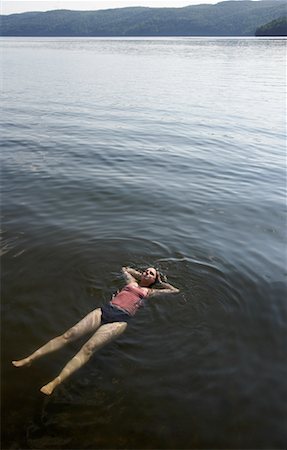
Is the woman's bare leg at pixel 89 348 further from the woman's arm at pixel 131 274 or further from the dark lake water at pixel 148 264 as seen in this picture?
the woman's arm at pixel 131 274

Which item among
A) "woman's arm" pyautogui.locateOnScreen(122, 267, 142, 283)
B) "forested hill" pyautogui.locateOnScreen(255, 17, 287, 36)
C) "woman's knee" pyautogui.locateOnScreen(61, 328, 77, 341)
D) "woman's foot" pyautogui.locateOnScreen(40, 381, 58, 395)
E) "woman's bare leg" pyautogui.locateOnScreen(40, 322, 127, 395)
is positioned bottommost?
"woman's foot" pyautogui.locateOnScreen(40, 381, 58, 395)

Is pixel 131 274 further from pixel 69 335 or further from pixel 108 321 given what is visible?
pixel 69 335

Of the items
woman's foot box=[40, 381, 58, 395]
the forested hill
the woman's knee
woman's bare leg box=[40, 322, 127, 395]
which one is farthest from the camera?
the forested hill

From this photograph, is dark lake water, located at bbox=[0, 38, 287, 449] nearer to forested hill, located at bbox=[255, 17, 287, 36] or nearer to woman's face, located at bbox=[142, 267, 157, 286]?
woman's face, located at bbox=[142, 267, 157, 286]

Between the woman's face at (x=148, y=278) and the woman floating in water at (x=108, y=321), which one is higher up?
the woman's face at (x=148, y=278)

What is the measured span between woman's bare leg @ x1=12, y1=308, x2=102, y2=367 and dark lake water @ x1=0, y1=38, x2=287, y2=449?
0.66 ft

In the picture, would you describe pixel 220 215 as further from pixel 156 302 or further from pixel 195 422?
pixel 195 422

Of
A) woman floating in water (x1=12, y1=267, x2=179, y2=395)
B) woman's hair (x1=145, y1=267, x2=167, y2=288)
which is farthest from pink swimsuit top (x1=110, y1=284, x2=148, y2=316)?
woman's hair (x1=145, y1=267, x2=167, y2=288)

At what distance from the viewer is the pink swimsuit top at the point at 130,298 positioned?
352 inches

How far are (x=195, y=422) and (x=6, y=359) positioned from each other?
3809 millimetres

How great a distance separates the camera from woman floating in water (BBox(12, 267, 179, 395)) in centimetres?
736

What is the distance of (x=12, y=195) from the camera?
49.9 ft

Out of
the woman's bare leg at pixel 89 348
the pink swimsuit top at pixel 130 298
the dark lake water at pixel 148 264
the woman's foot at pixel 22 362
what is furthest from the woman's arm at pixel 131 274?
the woman's foot at pixel 22 362

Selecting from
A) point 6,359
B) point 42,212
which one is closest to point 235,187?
point 42,212
